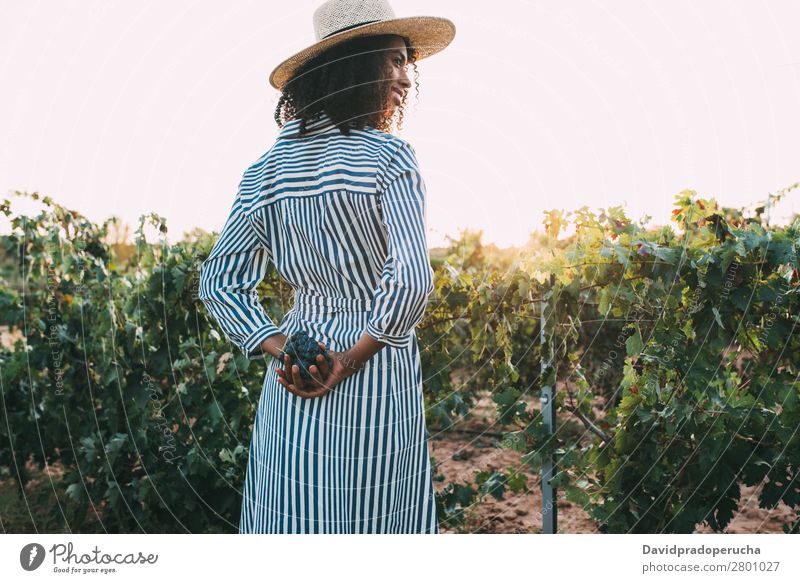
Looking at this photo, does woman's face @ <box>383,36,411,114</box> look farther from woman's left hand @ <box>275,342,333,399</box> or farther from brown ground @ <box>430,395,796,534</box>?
brown ground @ <box>430,395,796,534</box>

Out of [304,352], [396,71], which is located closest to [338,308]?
[304,352]

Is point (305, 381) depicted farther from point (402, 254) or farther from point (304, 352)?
point (402, 254)

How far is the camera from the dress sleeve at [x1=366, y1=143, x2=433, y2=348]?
1.55m

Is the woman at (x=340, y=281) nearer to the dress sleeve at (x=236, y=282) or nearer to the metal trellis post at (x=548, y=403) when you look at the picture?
the dress sleeve at (x=236, y=282)

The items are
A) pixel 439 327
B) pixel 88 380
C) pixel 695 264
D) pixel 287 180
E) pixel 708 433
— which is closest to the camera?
pixel 287 180

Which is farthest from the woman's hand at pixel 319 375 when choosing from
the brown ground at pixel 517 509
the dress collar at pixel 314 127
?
the brown ground at pixel 517 509

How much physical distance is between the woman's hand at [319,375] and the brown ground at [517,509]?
145 cm

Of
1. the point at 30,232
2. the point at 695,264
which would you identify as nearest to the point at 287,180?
the point at 695,264
